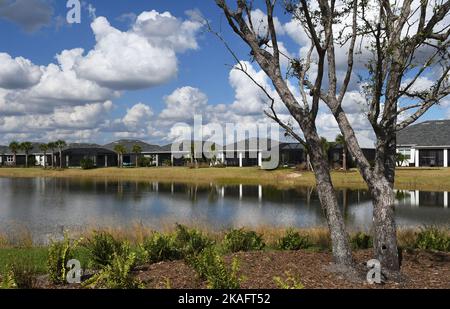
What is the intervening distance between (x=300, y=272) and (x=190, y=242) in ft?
8.73

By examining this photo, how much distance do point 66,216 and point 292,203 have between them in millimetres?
15590

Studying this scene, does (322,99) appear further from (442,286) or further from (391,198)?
(442,286)

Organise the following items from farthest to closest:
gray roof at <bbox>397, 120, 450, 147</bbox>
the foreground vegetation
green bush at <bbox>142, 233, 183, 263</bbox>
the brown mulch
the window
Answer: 1. the window
2. gray roof at <bbox>397, 120, 450, 147</bbox>
3. green bush at <bbox>142, 233, 183, 263</bbox>
4. the brown mulch
5. the foreground vegetation

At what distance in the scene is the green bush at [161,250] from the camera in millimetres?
9547

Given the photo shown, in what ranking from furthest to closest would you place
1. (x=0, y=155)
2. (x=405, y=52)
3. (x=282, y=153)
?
(x=0, y=155) → (x=282, y=153) → (x=405, y=52)

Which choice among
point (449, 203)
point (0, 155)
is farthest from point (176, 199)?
point (0, 155)

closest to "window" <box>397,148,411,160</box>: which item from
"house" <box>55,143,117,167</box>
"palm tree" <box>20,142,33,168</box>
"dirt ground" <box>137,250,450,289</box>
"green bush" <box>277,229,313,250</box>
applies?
"green bush" <box>277,229,313,250</box>

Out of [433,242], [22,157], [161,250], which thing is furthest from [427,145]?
[22,157]

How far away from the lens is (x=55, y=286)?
755 centimetres

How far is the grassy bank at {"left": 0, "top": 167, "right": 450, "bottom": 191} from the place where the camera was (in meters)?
46.8

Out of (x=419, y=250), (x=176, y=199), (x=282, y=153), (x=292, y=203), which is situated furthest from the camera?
(x=282, y=153)

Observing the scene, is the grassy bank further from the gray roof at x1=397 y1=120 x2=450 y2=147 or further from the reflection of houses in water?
the gray roof at x1=397 y1=120 x2=450 y2=147

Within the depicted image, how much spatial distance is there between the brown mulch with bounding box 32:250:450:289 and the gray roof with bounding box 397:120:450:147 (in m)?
61.9

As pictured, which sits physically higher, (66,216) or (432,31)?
(432,31)
